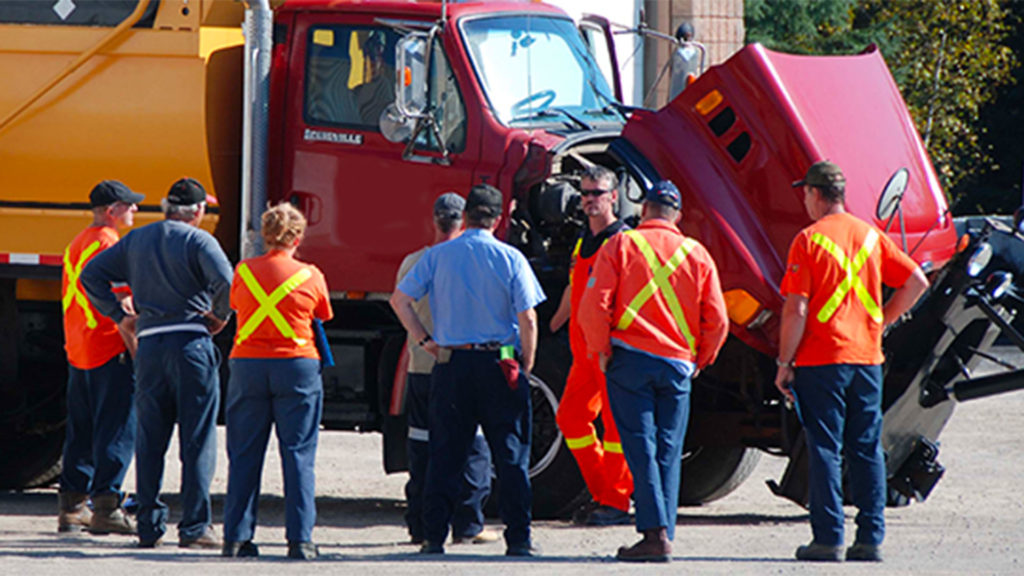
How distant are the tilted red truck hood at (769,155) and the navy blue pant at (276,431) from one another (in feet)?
7.52

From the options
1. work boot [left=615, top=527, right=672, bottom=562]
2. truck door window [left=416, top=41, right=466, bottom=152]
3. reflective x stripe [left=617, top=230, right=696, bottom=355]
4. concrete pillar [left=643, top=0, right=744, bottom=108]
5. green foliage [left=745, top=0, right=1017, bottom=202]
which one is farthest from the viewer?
green foliage [left=745, top=0, right=1017, bottom=202]

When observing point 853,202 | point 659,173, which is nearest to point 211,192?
point 659,173

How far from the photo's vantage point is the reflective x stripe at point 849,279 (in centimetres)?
750

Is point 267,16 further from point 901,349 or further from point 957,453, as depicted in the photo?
point 957,453

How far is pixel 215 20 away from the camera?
930cm

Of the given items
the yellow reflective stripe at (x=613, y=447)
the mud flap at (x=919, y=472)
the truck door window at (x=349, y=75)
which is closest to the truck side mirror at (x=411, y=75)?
the truck door window at (x=349, y=75)

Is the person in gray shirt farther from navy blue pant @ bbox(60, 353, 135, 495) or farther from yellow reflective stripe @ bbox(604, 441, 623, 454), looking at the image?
Result: yellow reflective stripe @ bbox(604, 441, 623, 454)

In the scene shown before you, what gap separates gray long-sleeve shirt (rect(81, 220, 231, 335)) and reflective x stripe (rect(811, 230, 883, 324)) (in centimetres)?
269

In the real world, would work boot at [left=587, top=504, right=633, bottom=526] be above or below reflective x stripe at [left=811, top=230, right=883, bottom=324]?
below

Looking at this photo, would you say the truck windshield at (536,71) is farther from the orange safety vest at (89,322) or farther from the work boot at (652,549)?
the work boot at (652,549)

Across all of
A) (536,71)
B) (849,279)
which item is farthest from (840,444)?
(536,71)

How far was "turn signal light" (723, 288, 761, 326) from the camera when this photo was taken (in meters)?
8.49

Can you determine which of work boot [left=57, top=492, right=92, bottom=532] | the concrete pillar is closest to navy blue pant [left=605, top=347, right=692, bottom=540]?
work boot [left=57, top=492, right=92, bottom=532]

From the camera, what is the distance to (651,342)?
24.2ft
